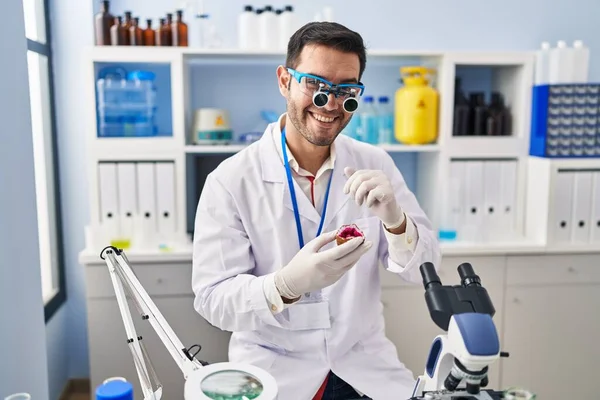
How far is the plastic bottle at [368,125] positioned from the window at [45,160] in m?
1.45

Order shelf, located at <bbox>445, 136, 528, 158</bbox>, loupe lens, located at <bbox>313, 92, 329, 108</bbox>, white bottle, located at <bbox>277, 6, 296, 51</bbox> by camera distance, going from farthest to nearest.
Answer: shelf, located at <bbox>445, 136, 528, 158</bbox>
white bottle, located at <bbox>277, 6, 296, 51</bbox>
loupe lens, located at <bbox>313, 92, 329, 108</bbox>

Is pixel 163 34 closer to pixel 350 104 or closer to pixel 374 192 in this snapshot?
pixel 350 104

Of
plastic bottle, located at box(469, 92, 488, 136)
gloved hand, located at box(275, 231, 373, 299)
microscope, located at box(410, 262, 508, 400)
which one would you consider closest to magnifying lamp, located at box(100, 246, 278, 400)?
microscope, located at box(410, 262, 508, 400)

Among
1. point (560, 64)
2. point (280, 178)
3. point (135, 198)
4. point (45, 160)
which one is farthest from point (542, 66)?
point (45, 160)

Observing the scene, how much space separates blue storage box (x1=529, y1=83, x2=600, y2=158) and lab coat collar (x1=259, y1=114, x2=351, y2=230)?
1215mm

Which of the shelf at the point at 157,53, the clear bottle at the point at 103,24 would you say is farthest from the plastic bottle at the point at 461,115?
the clear bottle at the point at 103,24

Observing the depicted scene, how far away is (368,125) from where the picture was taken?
255cm

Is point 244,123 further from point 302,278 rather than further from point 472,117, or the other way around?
point 302,278

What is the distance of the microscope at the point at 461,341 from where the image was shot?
0.82 meters

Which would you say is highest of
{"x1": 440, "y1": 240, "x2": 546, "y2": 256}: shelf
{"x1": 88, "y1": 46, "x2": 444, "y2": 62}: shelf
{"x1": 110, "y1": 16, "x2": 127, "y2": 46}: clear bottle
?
{"x1": 110, "y1": 16, "x2": 127, "y2": 46}: clear bottle

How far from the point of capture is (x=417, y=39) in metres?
2.75

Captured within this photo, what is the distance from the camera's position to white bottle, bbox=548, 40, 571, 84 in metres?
2.44

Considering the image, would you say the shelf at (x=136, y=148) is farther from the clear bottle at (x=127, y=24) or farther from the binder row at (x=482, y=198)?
the binder row at (x=482, y=198)

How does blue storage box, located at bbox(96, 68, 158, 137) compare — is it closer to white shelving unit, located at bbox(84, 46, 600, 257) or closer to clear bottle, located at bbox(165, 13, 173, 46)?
white shelving unit, located at bbox(84, 46, 600, 257)
